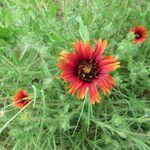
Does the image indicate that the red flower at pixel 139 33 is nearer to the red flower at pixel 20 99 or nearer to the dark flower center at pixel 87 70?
the dark flower center at pixel 87 70

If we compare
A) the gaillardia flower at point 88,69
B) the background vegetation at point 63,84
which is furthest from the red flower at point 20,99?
the gaillardia flower at point 88,69

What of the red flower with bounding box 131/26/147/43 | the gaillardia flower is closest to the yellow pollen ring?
the gaillardia flower

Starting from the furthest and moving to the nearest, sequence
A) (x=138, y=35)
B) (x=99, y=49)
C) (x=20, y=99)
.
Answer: (x=138, y=35) < (x=20, y=99) < (x=99, y=49)

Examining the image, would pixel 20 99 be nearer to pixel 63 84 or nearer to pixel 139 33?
pixel 63 84

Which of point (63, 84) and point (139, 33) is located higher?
point (139, 33)

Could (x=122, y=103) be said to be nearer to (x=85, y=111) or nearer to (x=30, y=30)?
(x=85, y=111)

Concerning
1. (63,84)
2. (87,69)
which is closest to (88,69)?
(87,69)

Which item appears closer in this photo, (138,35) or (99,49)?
(99,49)

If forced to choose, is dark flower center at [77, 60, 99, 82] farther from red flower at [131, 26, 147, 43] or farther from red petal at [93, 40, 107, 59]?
red flower at [131, 26, 147, 43]
